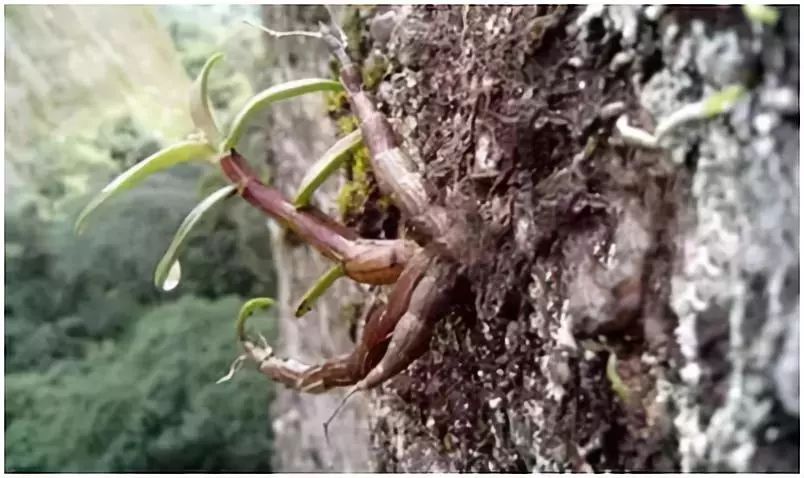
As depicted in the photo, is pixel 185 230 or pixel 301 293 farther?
pixel 301 293

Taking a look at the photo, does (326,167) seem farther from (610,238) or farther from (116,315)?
(116,315)

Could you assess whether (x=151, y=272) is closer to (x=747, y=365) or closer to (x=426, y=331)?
(x=426, y=331)

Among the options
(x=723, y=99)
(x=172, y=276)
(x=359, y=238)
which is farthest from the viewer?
(x=172, y=276)

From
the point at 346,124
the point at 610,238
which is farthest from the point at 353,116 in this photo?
the point at 610,238

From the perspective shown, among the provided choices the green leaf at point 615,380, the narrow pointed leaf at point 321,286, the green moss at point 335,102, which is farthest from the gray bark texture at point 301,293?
the green leaf at point 615,380

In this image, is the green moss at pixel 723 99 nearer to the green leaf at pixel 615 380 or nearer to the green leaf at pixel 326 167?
the green leaf at pixel 615 380

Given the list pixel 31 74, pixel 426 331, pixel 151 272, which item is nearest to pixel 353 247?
pixel 426 331
